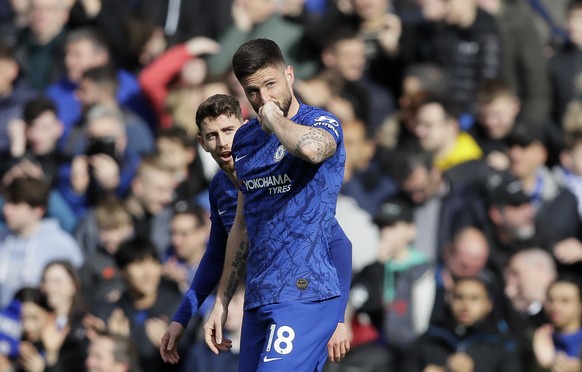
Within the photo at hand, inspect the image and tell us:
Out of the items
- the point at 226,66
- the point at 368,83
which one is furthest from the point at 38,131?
the point at 368,83

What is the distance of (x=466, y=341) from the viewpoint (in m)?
11.7

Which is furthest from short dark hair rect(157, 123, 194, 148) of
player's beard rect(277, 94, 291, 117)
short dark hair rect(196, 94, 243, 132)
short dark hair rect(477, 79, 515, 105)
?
player's beard rect(277, 94, 291, 117)

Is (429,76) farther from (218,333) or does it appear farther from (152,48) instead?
(218,333)

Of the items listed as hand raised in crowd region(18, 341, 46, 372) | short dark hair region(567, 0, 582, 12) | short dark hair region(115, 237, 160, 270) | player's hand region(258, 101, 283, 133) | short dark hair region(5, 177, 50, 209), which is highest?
player's hand region(258, 101, 283, 133)

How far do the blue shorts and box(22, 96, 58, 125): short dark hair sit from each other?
7134 millimetres

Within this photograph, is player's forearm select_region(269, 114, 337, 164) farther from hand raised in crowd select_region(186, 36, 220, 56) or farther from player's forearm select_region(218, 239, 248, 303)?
hand raised in crowd select_region(186, 36, 220, 56)

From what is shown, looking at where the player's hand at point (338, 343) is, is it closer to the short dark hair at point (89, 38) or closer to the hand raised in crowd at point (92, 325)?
the hand raised in crowd at point (92, 325)

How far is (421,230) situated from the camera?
12.8 meters

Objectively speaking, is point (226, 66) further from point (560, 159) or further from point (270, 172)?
point (270, 172)

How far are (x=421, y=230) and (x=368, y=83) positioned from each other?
2.38 metres

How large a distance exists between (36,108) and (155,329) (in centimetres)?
320

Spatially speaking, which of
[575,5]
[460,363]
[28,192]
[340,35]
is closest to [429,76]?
[340,35]

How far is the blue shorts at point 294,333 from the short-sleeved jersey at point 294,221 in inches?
2.0

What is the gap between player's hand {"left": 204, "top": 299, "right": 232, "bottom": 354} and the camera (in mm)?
7965
